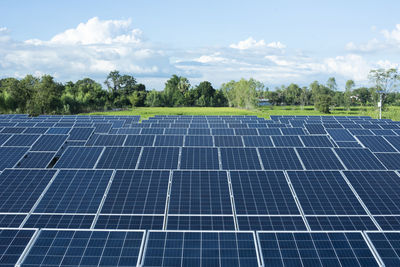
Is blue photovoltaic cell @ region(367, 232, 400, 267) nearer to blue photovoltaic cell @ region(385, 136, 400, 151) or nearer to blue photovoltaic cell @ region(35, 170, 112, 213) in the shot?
blue photovoltaic cell @ region(35, 170, 112, 213)

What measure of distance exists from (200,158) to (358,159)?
7861 millimetres

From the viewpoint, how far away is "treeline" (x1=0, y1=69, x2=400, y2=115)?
242 feet

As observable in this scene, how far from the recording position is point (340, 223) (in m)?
9.56

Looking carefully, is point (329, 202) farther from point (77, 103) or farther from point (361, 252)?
point (77, 103)

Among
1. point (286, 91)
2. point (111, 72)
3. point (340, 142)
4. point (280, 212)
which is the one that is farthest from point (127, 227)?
point (286, 91)

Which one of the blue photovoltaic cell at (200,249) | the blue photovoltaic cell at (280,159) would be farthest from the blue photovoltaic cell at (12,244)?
the blue photovoltaic cell at (280,159)

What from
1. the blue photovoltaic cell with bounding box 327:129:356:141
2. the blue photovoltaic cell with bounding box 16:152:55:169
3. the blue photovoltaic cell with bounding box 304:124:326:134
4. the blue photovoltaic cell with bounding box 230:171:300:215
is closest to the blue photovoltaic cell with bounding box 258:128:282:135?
the blue photovoltaic cell with bounding box 304:124:326:134

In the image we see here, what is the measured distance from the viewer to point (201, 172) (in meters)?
11.7

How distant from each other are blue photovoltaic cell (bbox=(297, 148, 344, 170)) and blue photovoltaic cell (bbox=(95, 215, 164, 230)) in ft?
26.2

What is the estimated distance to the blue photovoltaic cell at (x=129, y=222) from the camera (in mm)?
9406

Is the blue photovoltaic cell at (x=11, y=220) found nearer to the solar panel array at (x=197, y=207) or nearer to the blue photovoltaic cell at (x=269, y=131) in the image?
the solar panel array at (x=197, y=207)

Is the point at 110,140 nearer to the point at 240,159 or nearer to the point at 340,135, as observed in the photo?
the point at 240,159

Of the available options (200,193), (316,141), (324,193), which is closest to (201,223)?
(200,193)

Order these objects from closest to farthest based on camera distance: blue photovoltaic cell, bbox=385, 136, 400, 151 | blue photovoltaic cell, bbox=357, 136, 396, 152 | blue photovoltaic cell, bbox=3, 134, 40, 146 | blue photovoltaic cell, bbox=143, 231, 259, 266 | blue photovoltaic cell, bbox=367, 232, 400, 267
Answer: blue photovoltaic cell, bbox=143, 231, 259, 266, blue photovoltaic cell, bbox=367, 232, 400, 267, blue photovoltaic cell, bbox=3, 134, 40, 146, blue photovoltaic cell, bbox=357, 136, 396, 152, blue photovoltaic cell, bbox=385, 136, 400, 151
